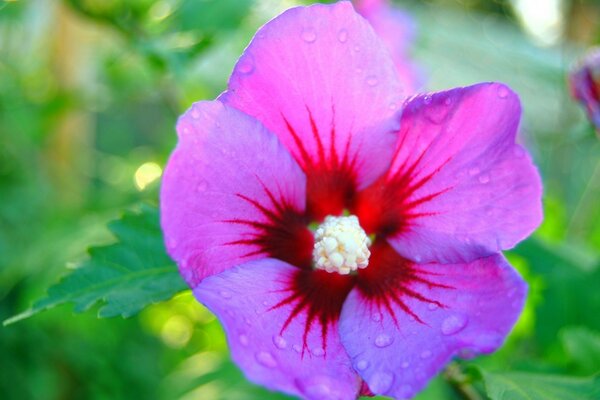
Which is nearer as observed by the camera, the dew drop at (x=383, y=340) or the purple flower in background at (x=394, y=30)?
the dew drop at (x=383, y=340)

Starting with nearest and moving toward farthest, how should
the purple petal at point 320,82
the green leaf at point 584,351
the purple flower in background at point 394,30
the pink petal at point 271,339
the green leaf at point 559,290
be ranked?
the pink petal at point 271,339
the purple petal at point 320,82
the green leaf at point 584,351
the green leaf at point 559,290
the purple flower in background at point 394,30

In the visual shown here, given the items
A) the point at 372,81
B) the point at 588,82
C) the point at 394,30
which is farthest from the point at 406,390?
the point at 394,30

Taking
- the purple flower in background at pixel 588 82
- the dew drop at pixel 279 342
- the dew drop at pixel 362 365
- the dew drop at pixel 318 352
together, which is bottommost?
the dew drop at pixel 362 365

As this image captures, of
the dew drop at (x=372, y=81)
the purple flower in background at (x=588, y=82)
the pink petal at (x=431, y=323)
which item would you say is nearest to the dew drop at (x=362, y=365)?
the pink petal at (x=431, y=323)

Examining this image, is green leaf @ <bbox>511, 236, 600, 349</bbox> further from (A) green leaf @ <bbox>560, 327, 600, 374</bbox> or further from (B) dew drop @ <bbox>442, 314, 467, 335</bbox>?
(B) dew drop @ <bbox>442, 314, 467, 335</bbox>

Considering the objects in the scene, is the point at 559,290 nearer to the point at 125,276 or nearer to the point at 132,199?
the point at 125,276

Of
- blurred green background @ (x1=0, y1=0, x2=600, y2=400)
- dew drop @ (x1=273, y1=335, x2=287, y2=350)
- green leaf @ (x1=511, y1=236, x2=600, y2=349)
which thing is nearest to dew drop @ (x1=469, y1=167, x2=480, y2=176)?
dew drop @ (x1=273, y1=335, x2=287, y2=350)

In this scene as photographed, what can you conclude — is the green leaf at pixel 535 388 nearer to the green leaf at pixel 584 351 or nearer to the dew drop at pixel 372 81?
the green leaf at pixel 584 351
